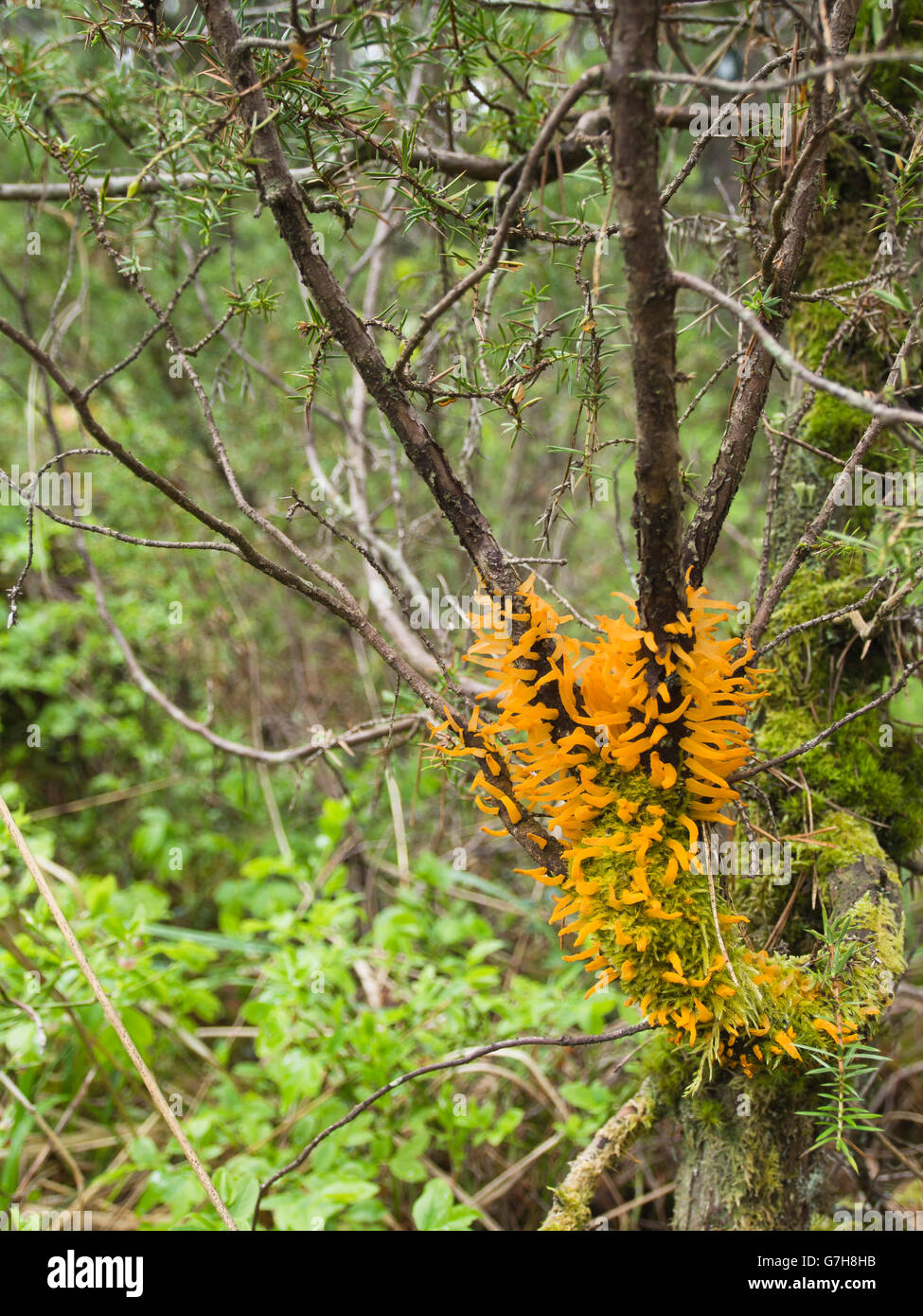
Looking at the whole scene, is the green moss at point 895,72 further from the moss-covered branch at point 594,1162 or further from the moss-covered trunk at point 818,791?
the moss-covered branch at point 594,1162

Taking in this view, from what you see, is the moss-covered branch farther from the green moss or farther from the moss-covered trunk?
the green moss

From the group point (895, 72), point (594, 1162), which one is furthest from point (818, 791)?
point (895, 72)

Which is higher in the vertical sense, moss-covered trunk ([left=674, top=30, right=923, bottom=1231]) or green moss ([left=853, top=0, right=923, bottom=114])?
green moss ([left=853, top=0, right=923, bottom=114])

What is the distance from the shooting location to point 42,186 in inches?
70.6

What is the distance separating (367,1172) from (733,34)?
2.43 m

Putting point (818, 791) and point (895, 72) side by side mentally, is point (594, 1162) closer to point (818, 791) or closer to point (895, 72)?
point (818, 791)

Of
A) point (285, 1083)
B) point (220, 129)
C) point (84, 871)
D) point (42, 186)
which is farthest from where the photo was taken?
point (84, 871)

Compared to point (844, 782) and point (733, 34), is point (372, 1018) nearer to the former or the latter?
point (844, 782)

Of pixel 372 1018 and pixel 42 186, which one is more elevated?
pixel 42 186

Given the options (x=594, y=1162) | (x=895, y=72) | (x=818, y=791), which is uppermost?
(x=895, y=72)

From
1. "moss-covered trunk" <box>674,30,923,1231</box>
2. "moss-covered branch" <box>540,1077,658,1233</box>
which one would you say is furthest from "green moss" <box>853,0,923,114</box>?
"moss-covered branch" <box>540,1077,658,1233</box>

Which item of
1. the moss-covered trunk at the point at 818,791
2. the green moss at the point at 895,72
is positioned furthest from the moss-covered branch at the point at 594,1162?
the green moss at the point at 895,72

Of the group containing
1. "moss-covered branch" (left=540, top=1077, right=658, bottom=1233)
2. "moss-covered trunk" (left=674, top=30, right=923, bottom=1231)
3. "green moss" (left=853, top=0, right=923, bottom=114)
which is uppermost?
"green moss" (left=853, top=0, right=923, bottom=114)
